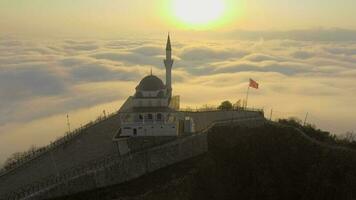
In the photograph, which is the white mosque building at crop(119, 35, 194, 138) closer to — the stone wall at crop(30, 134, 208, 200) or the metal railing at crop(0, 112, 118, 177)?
the stone wall at crop(30, 134, 208, 200)

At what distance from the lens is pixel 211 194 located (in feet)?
129

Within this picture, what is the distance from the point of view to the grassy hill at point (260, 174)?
121 ft

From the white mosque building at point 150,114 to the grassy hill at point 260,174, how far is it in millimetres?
4356

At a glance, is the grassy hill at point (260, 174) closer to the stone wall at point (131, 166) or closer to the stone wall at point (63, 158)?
the stone wall at point (131, 166)

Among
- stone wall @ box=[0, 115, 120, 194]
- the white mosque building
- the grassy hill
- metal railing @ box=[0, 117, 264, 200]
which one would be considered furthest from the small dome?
the grassy hill

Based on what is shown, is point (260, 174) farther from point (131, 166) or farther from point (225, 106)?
point (225, 106)

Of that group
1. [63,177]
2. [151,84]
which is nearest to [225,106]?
[151,84]

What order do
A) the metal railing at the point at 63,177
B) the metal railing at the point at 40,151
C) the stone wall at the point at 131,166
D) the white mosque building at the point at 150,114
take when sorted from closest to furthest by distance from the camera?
1. the metal railing at the point at 63,177
2. the stone wall at the point at 131,166
3. the metal railing at the point at 40,151
4. the white mosque building at the point at 150,114

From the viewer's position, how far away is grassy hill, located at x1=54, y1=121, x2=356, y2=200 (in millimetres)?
36875

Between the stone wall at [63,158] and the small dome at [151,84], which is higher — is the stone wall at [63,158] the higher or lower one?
the lower one

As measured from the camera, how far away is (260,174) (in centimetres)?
3862

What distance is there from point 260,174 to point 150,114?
39.6 ft

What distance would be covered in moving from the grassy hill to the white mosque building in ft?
14.3

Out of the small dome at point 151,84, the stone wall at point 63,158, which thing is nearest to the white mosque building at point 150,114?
the small dome at point 151,84
